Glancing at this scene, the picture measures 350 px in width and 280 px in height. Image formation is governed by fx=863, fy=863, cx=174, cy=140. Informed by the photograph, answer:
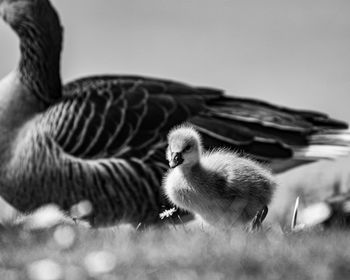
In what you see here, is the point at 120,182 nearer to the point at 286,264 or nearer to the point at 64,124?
the point at 64,124

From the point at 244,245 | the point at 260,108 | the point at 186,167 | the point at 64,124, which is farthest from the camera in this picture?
the point at 260,108

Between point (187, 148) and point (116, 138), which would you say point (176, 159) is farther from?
point (116, 138)

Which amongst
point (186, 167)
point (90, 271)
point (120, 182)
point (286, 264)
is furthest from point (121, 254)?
point (120, 182)

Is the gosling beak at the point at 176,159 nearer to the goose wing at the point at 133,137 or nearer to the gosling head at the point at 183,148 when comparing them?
the gosling head at the point at 183,148

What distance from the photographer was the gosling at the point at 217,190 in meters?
4.71

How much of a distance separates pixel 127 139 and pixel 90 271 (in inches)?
179

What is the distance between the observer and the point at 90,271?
3617 millimetres

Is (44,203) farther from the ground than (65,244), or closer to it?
closer to it

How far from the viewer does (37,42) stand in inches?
356

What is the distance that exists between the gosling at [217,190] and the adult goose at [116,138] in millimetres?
2901

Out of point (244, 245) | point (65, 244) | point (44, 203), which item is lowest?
point (44, 203)

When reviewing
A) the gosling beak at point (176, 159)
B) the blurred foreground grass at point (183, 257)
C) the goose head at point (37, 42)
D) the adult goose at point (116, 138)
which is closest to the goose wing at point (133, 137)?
the adult goose at point (116, 138)

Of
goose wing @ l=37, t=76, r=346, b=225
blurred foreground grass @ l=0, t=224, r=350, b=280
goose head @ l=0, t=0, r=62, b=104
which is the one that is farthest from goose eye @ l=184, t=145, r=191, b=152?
goose head @ l=0, t=0, r=62, b=104

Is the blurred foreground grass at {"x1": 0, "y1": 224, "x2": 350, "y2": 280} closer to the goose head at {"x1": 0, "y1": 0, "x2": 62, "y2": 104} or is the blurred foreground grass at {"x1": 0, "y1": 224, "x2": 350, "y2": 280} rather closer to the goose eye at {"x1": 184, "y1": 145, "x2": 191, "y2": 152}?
the goose eye at {"x1": 184, "y1": 145, "x2": 191, "y2": 152}
